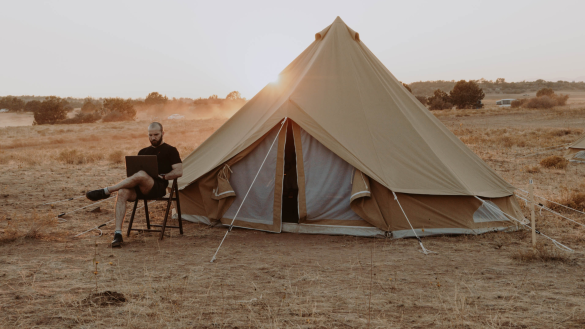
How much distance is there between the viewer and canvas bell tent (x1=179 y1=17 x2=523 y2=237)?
5.66 metres

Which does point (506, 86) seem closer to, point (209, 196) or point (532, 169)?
point (532, 169)

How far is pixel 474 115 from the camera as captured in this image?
32156 millimetres

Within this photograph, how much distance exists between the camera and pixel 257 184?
6195 millimetres

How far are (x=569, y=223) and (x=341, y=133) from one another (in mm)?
3425

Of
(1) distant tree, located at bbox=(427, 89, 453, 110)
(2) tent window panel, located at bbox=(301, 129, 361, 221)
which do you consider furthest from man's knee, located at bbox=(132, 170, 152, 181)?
(1) distant tree, located at bbox=(427, 89, 453, 110)

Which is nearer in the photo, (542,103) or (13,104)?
(542,103)

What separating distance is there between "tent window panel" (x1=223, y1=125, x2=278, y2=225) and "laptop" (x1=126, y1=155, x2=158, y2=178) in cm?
117

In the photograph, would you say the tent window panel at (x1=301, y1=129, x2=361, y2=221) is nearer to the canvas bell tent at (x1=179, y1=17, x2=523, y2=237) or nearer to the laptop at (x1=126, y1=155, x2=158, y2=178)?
the canvas bell tent at (x1=179, y1=17, x2=523, y2=237)

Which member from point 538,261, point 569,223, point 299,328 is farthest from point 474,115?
point 299,328

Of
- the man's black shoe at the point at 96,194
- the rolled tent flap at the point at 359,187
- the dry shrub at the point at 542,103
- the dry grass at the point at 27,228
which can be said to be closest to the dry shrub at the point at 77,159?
the dry grass at the point at 27,228

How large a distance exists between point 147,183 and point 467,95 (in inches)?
1622

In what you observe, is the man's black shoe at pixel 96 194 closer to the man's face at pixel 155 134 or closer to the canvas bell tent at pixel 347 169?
the man's face at pixel 155 134

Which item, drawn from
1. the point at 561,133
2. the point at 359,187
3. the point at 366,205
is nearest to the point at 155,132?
the point at 359,187

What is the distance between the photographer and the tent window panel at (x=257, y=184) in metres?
6.16
